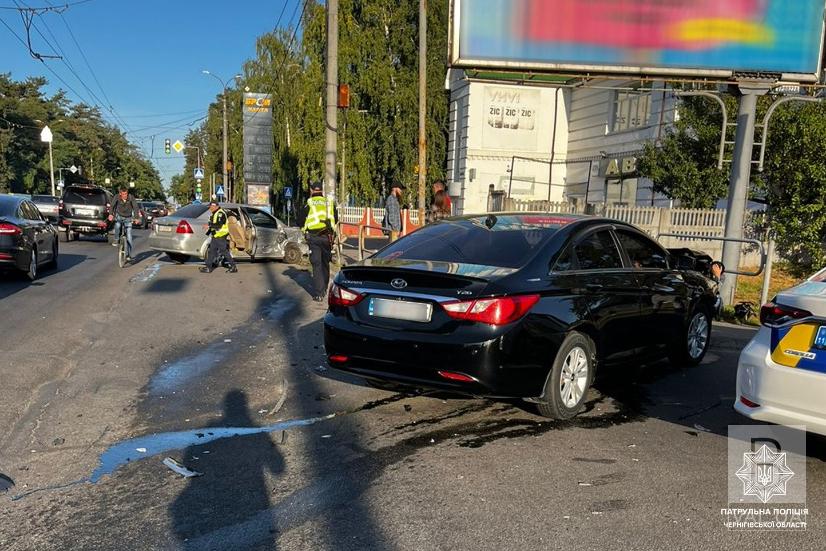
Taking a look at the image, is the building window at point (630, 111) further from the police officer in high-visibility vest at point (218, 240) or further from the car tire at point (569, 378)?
the car tire at point (569, 378)

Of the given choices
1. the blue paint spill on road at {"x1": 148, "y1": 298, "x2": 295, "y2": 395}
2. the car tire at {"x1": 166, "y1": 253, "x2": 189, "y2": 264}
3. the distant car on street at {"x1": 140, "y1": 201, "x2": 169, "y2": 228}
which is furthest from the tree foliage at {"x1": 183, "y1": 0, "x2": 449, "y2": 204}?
the blue paint spill on road at {"x1": 148, "y1": 298, "x2": 295, "y2": 395}

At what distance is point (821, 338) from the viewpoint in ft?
12.3

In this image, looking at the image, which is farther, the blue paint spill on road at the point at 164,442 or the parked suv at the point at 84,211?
the parked suv at the point at 84,211

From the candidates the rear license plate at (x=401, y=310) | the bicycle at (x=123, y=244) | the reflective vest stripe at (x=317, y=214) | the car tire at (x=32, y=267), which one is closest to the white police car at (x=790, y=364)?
the rear license plate at (x=401, y=310)

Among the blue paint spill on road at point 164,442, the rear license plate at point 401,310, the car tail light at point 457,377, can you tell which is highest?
the rear license plate at point 401,310

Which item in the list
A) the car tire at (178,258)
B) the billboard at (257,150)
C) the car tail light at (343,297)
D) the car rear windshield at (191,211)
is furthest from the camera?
the billboard at (257,150)

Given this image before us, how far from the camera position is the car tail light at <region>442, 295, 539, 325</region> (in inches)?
176

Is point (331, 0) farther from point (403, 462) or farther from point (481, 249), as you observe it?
point (403, 462)

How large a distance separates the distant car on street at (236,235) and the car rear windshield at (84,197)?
761 cm

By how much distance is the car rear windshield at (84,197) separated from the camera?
2169cm

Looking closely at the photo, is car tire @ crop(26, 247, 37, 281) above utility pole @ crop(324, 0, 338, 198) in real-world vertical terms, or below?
below

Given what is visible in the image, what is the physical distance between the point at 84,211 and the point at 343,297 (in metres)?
19.7

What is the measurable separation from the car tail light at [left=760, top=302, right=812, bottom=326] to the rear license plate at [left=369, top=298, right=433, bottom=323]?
7.06ft

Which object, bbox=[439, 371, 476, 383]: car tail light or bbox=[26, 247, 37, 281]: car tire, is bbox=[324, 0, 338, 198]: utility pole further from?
bbox=[439, 371, 476, 383]: car tail light
